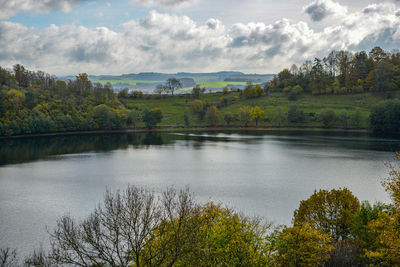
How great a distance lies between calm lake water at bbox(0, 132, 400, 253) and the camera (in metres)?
36.9

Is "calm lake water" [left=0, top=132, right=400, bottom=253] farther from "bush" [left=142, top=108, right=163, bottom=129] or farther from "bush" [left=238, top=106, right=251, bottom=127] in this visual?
"bush" [left=238, top=106, right=251, bottom=127]

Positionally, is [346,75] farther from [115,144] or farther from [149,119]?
[115,144]

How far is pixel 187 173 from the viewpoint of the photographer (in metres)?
55.9

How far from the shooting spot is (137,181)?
50375 millimetres

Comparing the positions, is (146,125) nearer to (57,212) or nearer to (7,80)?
(7,80)

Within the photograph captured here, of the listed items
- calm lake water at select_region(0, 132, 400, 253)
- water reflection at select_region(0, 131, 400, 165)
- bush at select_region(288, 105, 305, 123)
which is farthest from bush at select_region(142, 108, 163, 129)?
bush at select_region(288, 105, 305, 123)

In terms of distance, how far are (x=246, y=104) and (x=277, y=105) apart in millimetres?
14471

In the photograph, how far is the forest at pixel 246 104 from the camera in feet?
373

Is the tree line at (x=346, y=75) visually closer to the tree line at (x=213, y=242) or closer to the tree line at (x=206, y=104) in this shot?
the tree line at (x=206, y=104)

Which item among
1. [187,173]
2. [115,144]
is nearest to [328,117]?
[115,144]

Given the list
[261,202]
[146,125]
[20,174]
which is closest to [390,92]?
[146,125]

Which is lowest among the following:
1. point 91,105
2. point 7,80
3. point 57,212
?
point 57,212

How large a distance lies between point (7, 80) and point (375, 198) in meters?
138

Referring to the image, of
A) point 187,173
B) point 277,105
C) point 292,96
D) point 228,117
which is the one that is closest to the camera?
point 187,173
